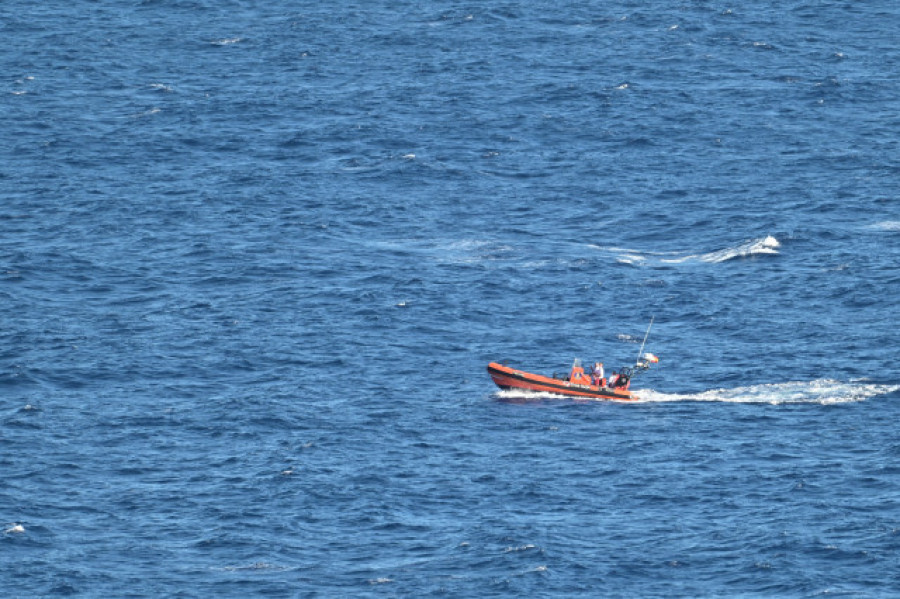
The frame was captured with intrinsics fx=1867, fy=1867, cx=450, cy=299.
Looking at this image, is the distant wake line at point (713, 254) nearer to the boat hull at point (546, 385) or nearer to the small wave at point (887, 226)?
the small wave at point (887, 226)

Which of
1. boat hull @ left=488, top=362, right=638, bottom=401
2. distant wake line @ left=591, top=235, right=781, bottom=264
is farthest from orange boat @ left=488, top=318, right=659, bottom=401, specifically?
distant wake line @ left=591, top=235, right=781, bottom=264

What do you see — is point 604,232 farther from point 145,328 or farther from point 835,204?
point 145,328

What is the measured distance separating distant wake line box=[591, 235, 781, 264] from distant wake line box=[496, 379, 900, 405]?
27.9 meters

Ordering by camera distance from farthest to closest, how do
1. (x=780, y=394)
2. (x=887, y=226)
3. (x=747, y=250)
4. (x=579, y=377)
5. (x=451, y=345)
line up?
(x=887, y=226)
(x=747, y=250)
(x=451, y=345)
(x=579, y=377)
(x=780, y=394)

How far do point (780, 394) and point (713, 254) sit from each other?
3128cm

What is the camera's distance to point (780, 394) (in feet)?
423

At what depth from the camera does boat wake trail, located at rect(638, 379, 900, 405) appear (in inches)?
5039

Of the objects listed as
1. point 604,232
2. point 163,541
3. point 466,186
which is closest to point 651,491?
point 163,541

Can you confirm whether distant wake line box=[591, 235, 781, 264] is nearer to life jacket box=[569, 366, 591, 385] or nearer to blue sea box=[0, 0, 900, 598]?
blue sea box=[0, 0, 900, 598]

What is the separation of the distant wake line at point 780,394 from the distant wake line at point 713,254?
1098 inches

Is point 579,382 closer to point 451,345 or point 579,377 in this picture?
point 579,377

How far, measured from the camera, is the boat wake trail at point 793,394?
128m

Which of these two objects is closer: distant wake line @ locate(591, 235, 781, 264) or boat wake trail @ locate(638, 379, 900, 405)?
boat wake trail @ locate(638, 379, 900, 405)

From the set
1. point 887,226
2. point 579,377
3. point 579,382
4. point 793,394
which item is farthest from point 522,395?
point 887,226
